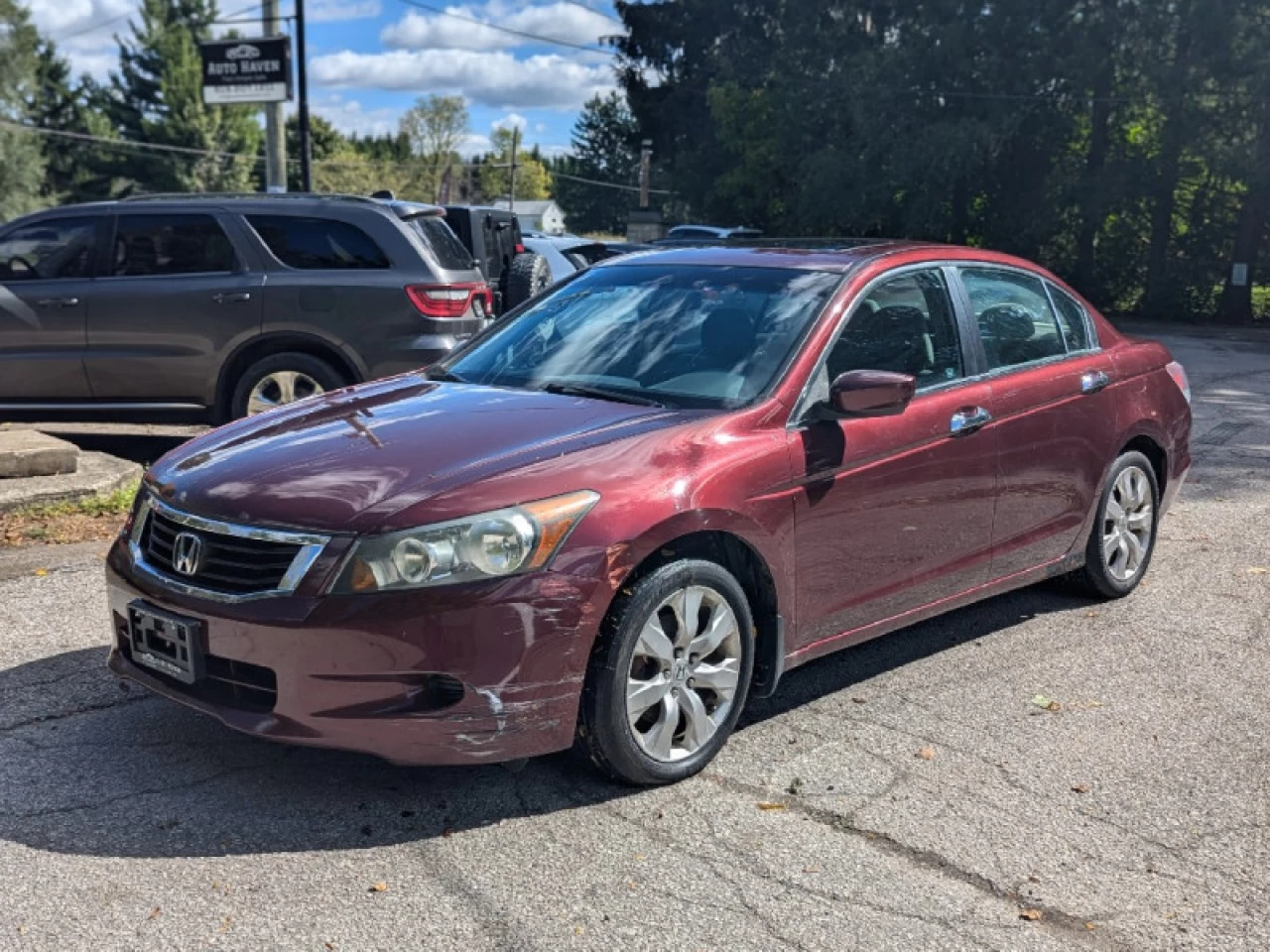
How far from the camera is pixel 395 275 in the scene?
8828 millimetres

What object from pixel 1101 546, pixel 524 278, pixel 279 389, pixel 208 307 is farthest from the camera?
pixel 524 278

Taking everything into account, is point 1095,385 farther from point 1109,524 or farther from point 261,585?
point 261,585

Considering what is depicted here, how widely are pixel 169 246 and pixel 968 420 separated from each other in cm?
637

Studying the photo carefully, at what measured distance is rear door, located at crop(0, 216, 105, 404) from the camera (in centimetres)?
879

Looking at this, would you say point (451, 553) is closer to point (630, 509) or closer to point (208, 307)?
point (630, 509)

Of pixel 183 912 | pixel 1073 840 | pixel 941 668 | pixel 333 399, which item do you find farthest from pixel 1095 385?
pixel 183 912

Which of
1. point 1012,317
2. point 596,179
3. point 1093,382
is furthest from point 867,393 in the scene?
point 596,179

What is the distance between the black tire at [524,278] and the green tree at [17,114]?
146 feet

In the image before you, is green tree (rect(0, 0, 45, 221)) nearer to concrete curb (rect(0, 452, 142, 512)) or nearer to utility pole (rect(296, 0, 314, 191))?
utility pole (rect(296, 0, 314, 191))

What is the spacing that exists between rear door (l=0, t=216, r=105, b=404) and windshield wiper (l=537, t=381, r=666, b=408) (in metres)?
5.60

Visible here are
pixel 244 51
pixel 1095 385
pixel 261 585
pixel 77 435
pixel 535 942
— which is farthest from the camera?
pixel 244 51

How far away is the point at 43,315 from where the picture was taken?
8.79m

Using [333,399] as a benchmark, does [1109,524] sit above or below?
below

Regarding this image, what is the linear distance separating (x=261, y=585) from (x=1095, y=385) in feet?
12.3
